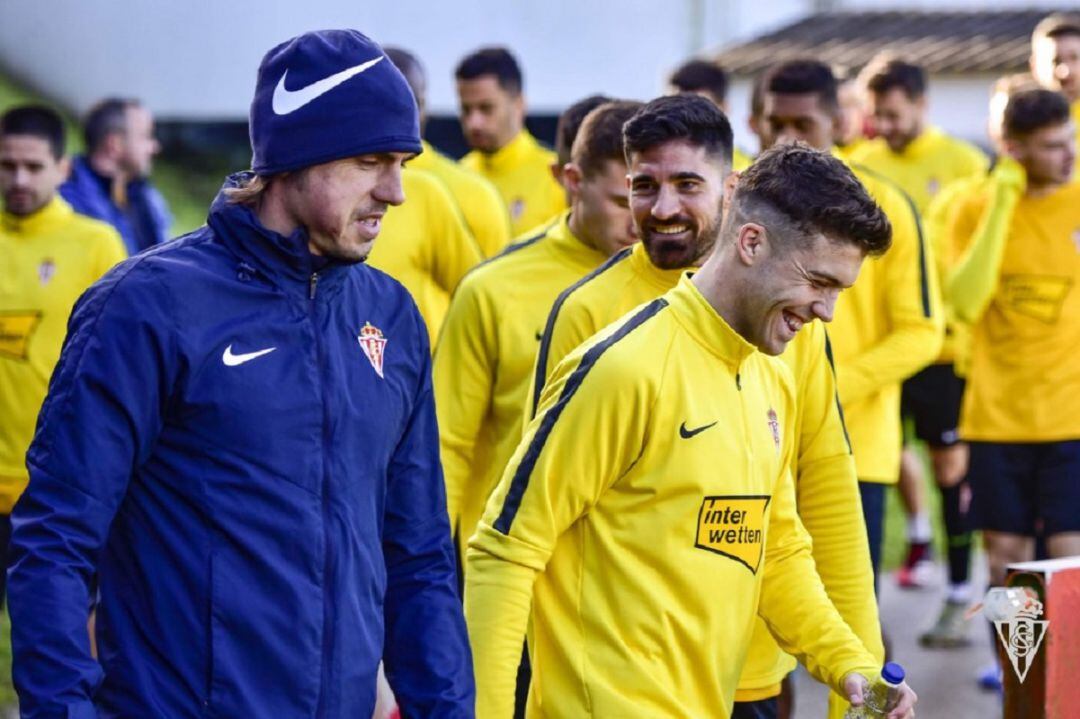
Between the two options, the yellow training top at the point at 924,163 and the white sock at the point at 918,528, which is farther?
the yellow training top at the point at 924,163

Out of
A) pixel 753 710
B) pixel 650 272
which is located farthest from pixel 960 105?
pixel 753 710

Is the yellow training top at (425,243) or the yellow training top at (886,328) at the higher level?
the yellow training top at (425,243)

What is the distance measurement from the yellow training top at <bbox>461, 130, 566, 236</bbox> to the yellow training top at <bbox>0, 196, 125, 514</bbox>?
2096mm

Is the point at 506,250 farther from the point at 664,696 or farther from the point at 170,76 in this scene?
the point at 170,76

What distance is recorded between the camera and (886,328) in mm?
7199

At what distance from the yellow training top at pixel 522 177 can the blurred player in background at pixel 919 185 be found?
2.12 metres

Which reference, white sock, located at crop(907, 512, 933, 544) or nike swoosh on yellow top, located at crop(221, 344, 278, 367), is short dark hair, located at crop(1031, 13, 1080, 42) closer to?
white sock, located at crop(907, 512, 933, 544)

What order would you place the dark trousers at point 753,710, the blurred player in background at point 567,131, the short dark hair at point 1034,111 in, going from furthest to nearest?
the short dark hair at point 1034,111
the blurred player in background at point 567,131
the dark trousers at point 753,710

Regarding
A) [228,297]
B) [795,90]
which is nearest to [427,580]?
[228,297]

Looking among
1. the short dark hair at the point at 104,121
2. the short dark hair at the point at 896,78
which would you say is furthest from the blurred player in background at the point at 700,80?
the short dark hair at the point at 104,121

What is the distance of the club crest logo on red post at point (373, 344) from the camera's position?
3.43 metres

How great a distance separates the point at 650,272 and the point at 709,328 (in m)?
1.03

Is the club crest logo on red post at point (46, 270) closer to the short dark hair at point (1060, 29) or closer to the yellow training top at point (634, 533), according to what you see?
the yellow training top at point (634, 533)

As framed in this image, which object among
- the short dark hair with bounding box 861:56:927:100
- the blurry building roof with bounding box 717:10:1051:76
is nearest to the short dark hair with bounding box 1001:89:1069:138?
the short dark hair with bounding box 861:56:927:100
